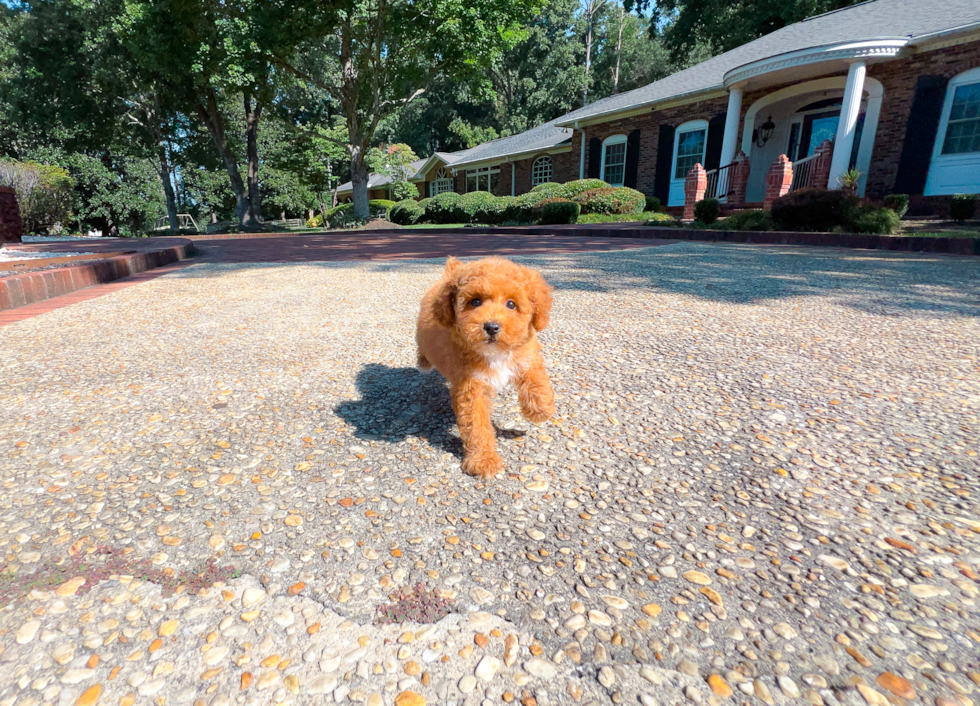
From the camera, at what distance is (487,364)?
2305 millimetres

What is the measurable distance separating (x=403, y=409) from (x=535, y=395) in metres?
0.92

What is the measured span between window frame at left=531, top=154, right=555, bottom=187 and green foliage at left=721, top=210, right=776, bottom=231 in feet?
53.4

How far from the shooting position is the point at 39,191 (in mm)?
24516

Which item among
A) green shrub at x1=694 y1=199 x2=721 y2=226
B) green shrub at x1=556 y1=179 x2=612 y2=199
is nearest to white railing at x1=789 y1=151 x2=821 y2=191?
green shrub at x1=694 y1=199 x2=721 y2=226

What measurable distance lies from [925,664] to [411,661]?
53.4 inches

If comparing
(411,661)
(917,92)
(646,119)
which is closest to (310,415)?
(411,661)

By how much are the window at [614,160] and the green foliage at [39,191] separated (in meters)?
26.2

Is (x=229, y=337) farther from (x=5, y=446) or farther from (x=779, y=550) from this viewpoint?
(x=779, y=550)

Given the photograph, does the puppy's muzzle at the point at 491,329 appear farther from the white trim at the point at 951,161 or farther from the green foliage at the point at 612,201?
the green foliage at the point at 612,201

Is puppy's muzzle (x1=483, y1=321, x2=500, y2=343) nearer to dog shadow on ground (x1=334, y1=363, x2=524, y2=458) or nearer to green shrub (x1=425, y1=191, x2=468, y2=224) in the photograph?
dog shadow on ground (x1=334, y1=363, x2=524, y2=458)

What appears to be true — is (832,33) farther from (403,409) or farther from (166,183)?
(166,183)

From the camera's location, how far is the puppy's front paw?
2.20m

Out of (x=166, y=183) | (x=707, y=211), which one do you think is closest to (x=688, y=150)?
(x=707, y=211)

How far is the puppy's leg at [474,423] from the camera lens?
88.8 inches
